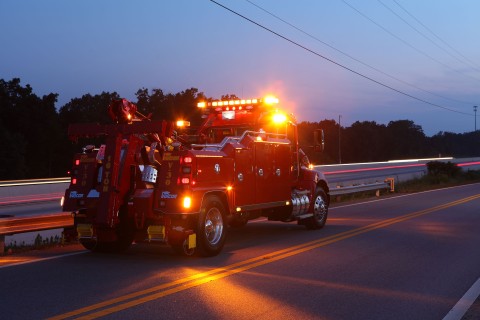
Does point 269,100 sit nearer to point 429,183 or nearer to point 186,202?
point 186,202

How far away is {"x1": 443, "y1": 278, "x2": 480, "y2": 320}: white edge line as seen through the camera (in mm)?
6746

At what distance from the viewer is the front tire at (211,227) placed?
32.9 ft

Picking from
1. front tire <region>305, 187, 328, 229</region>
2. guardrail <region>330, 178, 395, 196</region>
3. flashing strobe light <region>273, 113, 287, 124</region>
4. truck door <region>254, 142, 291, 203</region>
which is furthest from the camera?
guardrail <region>330, 178, 395, 196</region>

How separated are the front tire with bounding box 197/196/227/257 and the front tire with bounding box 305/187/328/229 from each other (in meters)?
4.20

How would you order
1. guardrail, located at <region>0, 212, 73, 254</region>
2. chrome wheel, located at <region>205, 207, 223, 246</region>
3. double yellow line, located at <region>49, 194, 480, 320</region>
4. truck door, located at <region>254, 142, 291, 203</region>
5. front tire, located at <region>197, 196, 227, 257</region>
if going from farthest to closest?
truck door, located at <region>254, 142, 291, 203</region>
guardrail, located at <region>0, 212, 73, 254</region>
chrome wheel, located at <region>205, 207, 223, 246</region>
front tire, located at <region>197, 196, 227, 257</region>
double yellow line, located at <region>49, 194, 480, 320</region>

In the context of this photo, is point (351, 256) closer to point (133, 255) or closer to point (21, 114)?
point (133, 255)

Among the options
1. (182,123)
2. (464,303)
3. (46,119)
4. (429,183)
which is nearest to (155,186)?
(182,123)

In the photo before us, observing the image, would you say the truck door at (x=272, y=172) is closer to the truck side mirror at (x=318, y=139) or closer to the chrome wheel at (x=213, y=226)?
the truck side mirror at (x=318, y=139)

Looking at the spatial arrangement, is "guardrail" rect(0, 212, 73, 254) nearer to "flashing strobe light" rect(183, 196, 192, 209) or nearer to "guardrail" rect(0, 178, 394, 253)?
"guardrail" rect(0, 178, 394, 253)

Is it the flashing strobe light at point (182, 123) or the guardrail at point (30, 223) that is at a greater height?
the flashing strobe light at point (182, 123)

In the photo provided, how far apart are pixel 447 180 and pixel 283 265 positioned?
126 ft

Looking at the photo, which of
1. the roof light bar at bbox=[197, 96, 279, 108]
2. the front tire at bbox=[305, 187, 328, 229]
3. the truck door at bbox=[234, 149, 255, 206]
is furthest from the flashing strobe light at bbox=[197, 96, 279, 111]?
the front tire at bbox=[305, 187, 328, 229]

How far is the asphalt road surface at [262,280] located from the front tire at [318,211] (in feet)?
3.66

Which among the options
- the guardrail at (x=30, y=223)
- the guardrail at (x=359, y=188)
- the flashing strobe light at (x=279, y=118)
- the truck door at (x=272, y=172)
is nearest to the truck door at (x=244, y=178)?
the truck door at (x=272, y=172)
